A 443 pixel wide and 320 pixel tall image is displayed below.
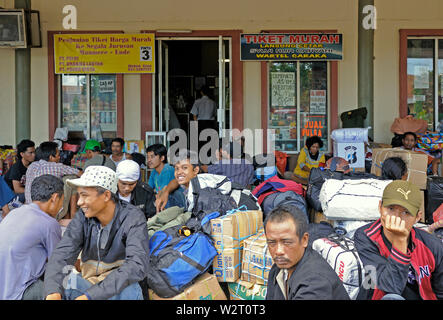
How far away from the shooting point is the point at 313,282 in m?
2.13

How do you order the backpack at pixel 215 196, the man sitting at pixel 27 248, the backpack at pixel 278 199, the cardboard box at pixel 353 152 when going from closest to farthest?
the man sitting at pixel 27 248
the backpack at pixel 215 196
the backpack at pixel 278 199
the cardboard box at pixel 353 152

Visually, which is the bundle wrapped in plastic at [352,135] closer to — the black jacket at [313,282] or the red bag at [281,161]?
the red bag at [281,161]

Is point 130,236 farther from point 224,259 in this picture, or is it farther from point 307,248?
point 307,248

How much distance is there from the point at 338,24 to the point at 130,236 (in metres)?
7.11

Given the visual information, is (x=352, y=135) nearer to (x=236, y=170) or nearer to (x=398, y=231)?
(x=236, y=170)

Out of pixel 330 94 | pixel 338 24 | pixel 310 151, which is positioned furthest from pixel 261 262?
pixel 338 24

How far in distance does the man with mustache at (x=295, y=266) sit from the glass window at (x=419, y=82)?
7406mm

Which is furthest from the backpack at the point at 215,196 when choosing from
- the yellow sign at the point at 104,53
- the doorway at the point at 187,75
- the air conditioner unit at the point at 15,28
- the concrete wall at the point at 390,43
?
the doorway at the point at 187,75

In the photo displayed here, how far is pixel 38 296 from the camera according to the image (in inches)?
119

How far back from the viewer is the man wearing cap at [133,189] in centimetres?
427

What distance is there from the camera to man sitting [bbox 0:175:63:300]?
297 cm

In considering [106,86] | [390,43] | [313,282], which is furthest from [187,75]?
[313,282]
